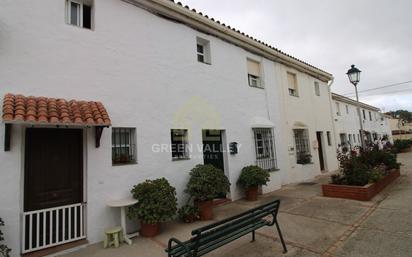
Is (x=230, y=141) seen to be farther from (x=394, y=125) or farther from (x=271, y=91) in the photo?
(x=394, y=125)

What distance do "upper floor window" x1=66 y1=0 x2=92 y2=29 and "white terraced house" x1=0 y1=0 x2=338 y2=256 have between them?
0.03 metres

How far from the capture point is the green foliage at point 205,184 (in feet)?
20.2

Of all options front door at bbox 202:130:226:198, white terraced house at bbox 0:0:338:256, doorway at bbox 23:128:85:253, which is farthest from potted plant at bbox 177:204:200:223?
doorway at bbox 23:128:85:253

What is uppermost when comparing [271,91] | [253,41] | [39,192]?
[253,41]

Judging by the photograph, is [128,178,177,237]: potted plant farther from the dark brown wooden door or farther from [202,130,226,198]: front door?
[202,130,226,198]: front door

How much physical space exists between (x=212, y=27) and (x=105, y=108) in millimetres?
4961

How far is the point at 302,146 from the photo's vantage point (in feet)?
39.8

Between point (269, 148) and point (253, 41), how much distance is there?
4727 mm

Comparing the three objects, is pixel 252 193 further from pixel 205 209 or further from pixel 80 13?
pixel 80 13

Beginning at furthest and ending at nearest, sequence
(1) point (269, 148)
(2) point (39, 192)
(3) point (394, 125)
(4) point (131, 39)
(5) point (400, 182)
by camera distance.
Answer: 1. (3) point (394, 125)
2. (1) point (269, 148)
3. (5) point (400, 182)
4. (4) point (131, 39)
5. (2) point (39, 192)

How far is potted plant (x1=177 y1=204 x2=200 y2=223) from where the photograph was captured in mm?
6156

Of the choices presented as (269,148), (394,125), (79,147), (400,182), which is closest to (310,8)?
(269,148)

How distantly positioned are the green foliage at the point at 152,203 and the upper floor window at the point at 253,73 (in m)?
6.55

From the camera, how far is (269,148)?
10.1 metres
